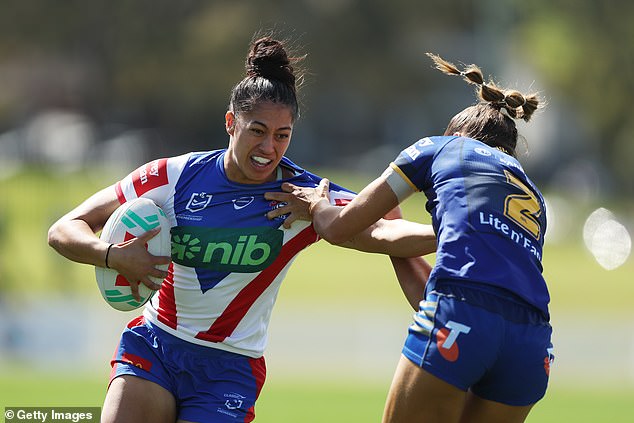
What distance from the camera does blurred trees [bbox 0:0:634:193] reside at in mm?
46094

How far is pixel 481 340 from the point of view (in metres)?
4.79

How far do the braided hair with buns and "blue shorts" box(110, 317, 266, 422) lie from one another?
162cm

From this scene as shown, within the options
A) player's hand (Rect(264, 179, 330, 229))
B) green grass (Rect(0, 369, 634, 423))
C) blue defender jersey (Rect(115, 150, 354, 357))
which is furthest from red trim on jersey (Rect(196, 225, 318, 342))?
green grass (Rect(0, 369, 634, 423))

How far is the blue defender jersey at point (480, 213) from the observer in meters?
4.87

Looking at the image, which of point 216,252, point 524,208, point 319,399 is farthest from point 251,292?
point 319,399

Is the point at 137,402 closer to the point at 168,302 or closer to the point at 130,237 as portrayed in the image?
the point at 168,302

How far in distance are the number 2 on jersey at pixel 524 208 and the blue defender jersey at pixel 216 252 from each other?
1115 millimetres

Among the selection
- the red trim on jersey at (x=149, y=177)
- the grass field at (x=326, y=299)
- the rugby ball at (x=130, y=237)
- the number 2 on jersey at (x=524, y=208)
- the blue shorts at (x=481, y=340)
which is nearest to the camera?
the blue shorts at (x=481, y=340)

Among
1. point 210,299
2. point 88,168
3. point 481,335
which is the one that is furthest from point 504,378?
point 88,168

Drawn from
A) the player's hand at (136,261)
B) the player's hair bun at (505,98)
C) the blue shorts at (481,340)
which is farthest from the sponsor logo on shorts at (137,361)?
the player's hair bun at (505,98)

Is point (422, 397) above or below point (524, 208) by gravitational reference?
below

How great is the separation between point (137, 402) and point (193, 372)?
13.5 inches

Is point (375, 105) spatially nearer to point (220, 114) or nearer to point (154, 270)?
point (220, 114)

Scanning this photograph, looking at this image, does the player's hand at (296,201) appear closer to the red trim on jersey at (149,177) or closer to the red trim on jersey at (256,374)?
the red trim on jersey at (149,177)
